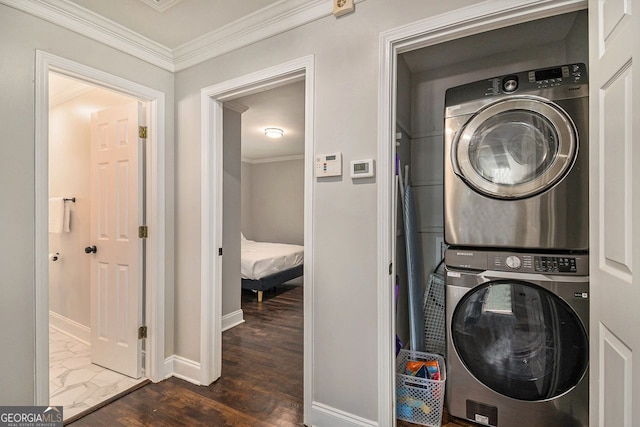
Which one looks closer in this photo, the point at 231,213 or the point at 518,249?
the point at 518,249

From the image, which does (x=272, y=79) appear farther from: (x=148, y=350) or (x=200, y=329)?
(x=148, y=350)

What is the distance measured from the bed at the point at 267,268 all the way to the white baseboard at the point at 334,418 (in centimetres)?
265

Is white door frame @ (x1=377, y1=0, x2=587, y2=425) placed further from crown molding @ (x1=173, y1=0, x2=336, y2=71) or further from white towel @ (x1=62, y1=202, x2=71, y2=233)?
white towel @ (x1=62, y1=202, x2=71, y2=233)

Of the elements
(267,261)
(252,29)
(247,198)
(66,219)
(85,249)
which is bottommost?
(267,261)

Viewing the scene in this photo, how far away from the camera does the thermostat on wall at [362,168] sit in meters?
1.55

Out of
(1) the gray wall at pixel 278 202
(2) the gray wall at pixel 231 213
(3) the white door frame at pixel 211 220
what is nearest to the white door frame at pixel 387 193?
(3) the white door frame at pixel 211 220

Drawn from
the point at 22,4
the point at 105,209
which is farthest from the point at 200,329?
the point at 22,4

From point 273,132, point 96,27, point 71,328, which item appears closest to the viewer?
point 96,27

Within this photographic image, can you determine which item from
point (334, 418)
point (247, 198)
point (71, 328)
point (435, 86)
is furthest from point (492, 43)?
point (247, 198)

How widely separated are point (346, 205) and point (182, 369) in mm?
1883

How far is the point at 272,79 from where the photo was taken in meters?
1.90

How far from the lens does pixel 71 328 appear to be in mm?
3033

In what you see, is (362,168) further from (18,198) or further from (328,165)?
(18,198)

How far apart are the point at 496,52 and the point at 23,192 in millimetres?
3294
